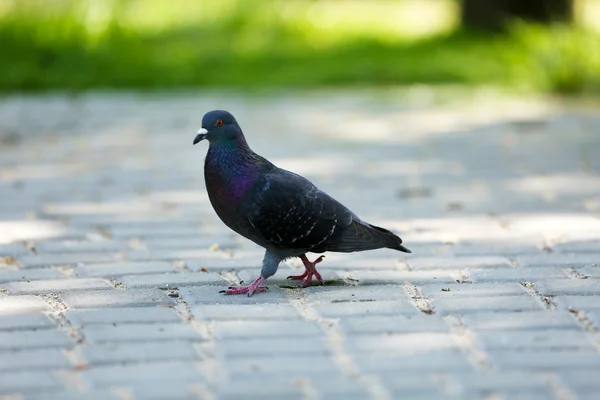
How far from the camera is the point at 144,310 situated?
3826 millimetres

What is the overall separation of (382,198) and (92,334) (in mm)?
3001

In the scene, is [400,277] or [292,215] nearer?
[292,215]

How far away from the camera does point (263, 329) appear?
11.8ft

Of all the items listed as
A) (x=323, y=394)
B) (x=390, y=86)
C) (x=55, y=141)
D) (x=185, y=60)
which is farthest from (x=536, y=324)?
(x=185, y=60)

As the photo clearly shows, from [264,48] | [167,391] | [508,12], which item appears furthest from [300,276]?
[508,12]

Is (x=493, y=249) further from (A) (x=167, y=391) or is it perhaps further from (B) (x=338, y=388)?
(A) (x=167, y=391)

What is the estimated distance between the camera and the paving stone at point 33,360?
321cm

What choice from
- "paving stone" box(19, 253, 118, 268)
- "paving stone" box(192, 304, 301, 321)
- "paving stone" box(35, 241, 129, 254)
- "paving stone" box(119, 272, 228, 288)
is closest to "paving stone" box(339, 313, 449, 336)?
"paving stone" box(192, 304, 301, 321)

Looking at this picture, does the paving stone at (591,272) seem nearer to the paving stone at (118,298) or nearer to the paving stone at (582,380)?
the paving stone at (582,380)

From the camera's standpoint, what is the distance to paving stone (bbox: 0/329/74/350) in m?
3.42

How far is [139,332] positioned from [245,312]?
0.43 meters

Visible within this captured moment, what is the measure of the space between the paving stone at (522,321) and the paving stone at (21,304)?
1.59 m

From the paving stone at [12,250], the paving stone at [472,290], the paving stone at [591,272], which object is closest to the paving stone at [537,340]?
the paving stone at [472,290]

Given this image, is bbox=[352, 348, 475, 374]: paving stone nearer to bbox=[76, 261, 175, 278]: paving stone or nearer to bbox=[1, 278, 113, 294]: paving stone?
bbox=[1, 278, 113, 294]: paving stone
